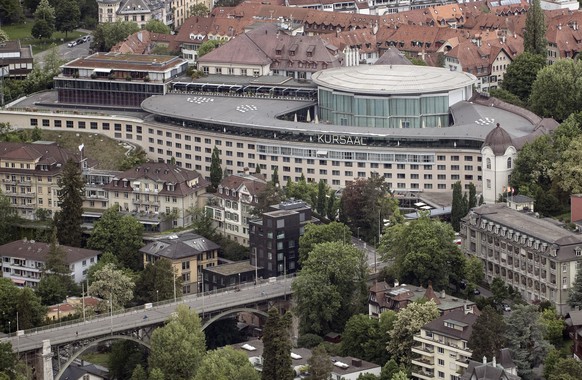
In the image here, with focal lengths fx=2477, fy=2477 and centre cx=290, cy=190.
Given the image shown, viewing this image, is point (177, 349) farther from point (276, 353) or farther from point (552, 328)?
point (552, 328)

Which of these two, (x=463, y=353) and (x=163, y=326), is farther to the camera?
(x=163, y=326)

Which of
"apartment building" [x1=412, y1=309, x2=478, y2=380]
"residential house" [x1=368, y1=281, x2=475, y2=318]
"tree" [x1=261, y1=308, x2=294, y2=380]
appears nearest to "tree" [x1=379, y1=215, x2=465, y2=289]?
"residential house" [x1=368, y1=281, x2=475, y2=318]

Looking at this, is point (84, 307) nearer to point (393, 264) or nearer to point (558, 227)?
point (393, 264)

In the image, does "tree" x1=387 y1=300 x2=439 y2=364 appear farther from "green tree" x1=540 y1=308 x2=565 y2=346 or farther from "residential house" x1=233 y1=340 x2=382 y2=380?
"green tree" x1=540 y1=308 x2=565 y2=346

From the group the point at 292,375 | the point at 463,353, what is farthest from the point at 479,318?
the point at 292,375
